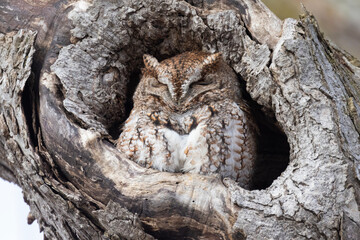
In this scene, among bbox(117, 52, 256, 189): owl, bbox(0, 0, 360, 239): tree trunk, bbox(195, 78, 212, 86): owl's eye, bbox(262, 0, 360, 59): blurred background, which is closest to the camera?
bbox(0, 0, 360, 239): tree trunk

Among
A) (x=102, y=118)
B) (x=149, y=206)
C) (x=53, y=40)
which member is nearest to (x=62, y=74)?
(x=53, y=40)

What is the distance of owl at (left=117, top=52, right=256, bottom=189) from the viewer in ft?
8.16

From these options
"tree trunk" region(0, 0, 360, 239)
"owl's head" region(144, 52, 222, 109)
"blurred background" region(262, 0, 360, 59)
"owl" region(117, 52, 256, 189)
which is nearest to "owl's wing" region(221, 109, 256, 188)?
"owl" region(117, 52, 256, 189)

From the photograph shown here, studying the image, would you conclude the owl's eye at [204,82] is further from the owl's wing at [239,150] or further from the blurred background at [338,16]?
the blurred background at [338,16]

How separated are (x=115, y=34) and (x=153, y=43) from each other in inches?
12.6

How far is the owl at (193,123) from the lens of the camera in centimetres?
249

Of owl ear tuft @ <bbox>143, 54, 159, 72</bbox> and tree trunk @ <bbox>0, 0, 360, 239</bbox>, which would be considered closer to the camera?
tree trunk @ <bbox>0, 0, 360, 239</bbox>

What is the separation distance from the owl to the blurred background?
0.57 metres

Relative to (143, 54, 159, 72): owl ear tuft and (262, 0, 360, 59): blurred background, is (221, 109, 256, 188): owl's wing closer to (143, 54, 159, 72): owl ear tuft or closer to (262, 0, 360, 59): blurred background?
(143, 54, 159, 72): owl ear tuft

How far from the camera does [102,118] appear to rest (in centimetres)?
277

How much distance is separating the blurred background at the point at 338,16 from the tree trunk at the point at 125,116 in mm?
91

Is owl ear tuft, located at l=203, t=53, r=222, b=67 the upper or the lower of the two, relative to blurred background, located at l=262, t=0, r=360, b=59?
lower

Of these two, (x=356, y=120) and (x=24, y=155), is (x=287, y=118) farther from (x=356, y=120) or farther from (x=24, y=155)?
(x=24, y=155)

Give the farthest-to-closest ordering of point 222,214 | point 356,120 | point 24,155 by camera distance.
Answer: point 24,155
point 356,120
point 222,214
